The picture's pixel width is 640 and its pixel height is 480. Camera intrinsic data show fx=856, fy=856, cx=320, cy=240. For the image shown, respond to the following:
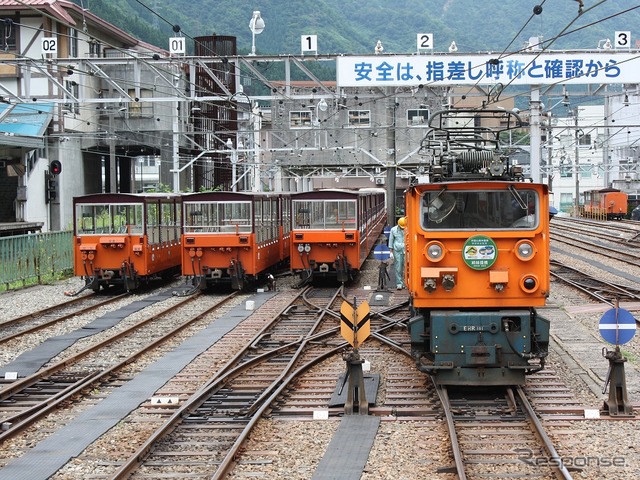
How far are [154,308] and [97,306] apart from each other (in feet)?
3.92

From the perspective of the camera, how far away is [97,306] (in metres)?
17.2

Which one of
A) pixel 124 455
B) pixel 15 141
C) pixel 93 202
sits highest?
pixel 15 141

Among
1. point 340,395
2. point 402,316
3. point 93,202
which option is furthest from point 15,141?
point 340,395

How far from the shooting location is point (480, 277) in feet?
29.0

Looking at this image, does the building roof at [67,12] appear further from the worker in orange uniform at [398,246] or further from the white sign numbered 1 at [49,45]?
the worker in orange uniform at [398,246]

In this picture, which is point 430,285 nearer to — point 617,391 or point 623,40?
point 617,391

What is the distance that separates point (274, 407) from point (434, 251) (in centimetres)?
230

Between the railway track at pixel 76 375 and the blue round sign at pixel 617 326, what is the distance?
5.64 metres

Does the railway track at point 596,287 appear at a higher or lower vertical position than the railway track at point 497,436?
higher

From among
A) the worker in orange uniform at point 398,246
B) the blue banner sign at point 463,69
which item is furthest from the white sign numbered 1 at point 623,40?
the worker in orange uniform at point 398,246

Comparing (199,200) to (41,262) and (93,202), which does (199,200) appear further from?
(41,262)

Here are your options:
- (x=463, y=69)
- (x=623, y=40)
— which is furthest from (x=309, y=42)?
(x=623, y=40)

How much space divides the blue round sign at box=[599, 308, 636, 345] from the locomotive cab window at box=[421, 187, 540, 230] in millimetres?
1193

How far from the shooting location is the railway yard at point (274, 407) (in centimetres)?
695
